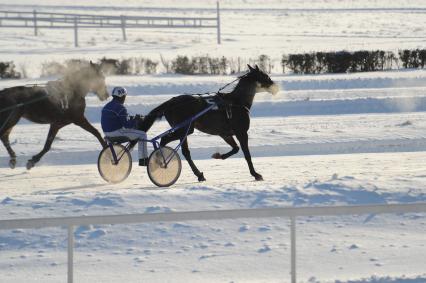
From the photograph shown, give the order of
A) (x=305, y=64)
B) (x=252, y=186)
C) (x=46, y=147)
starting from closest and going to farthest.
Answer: (x=252, y=186), (x=46, y=147), (x=305, y=64)

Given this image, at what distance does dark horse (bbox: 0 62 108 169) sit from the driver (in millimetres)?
1674

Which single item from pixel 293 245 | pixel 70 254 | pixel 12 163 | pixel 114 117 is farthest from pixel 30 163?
pixel 293 245

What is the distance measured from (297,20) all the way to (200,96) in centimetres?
4146

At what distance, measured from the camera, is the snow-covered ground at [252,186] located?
7.92m

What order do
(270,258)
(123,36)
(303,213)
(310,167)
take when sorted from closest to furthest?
(303,213) < (270,258) < (310,167) < (123,36)

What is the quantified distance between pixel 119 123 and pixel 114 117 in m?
0.10

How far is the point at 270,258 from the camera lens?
7.89 metres

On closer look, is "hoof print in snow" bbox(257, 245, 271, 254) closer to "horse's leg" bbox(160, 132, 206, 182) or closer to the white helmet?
the white helmet

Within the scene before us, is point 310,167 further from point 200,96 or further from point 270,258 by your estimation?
point 270,258

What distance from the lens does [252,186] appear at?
1288cm

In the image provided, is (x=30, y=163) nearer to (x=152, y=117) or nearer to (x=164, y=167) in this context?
(x=152, y=117)

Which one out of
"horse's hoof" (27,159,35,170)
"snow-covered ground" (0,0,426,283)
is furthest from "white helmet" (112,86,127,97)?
"horse's hoof" (27,159,35,170)

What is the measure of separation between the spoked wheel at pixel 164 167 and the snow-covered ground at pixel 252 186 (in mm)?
162

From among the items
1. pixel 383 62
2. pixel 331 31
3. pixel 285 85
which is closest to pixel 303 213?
pixel 285 85
